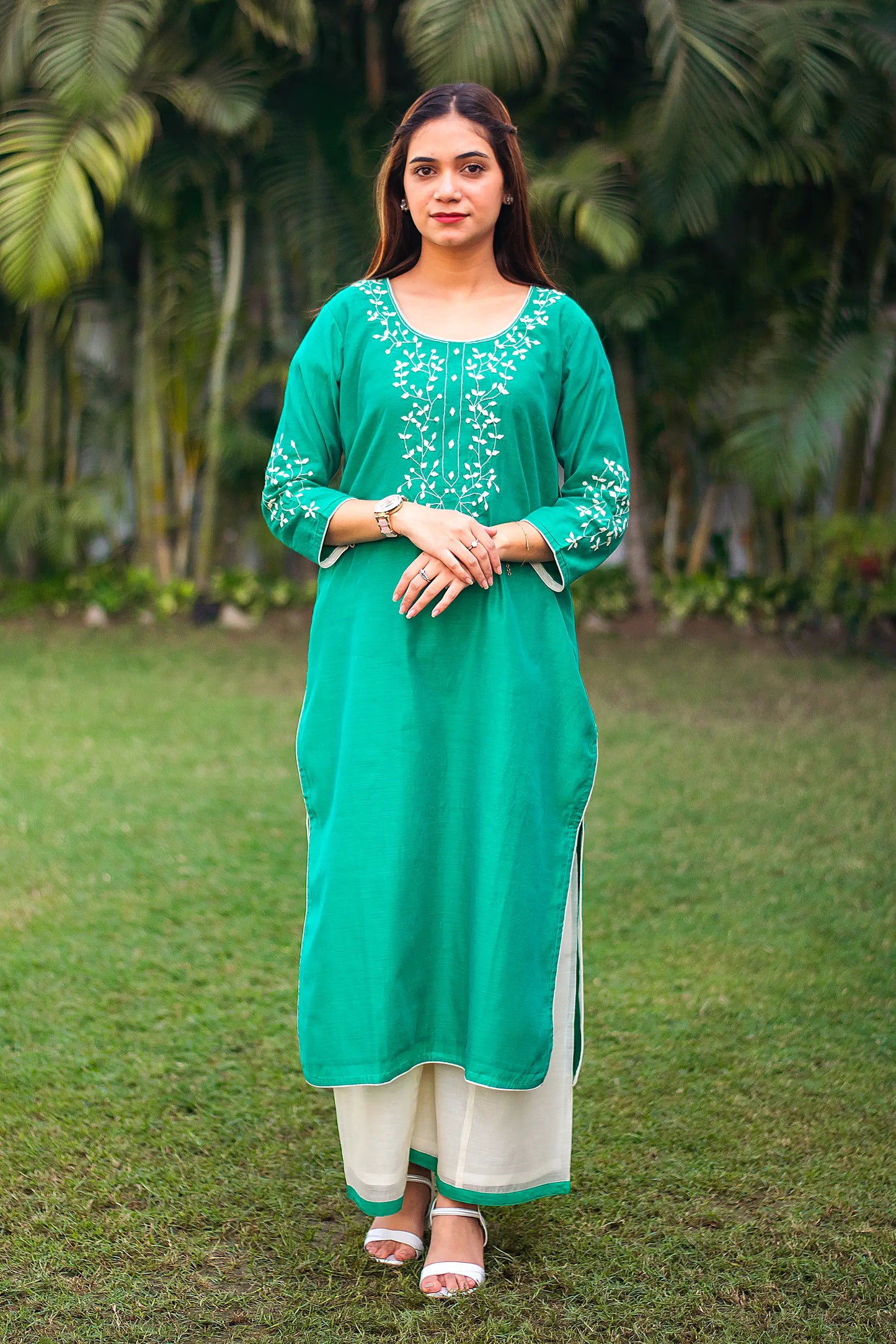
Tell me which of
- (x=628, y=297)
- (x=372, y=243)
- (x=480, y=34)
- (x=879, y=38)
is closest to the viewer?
(x=480, y=34)

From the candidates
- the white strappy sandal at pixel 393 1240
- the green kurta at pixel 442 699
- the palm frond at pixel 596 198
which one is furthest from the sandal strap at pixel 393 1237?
the palm frond at pixel 596 198

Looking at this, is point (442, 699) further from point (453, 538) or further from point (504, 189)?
point (504, 189)

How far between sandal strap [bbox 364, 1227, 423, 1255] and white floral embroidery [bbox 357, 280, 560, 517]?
1.21 m

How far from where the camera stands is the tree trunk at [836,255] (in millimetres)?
7590

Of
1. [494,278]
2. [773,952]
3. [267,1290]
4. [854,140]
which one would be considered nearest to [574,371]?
[494,278]

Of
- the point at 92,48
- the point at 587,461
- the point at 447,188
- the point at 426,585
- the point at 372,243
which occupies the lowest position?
the point at 426,585

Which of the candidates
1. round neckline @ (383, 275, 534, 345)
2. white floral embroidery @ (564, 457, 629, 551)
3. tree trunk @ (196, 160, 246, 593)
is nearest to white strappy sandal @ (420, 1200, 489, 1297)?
white floral embroidery @ (564, 457, 629, 551)

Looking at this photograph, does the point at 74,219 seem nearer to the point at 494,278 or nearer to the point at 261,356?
the point at 261,356

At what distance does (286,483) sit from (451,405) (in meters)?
0.29

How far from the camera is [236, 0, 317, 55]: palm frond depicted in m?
6.86

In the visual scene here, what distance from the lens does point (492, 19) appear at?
6465 mm

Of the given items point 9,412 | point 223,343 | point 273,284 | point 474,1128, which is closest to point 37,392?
point 9,412

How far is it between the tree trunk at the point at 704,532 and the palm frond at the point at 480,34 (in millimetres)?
2859

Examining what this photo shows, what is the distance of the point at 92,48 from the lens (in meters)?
6.80
